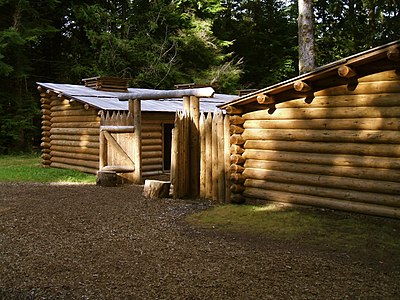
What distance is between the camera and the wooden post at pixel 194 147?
12.1 meters

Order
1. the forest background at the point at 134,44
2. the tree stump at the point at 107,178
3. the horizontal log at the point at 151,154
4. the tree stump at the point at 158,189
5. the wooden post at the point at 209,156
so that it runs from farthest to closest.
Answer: the forest background at the point at 134,44 → the horizontal log at the point at 151,154 → the tree stump at the point at 107,178 → the tree stump at the point at 158,189 → the wooden post at the point at 209,156

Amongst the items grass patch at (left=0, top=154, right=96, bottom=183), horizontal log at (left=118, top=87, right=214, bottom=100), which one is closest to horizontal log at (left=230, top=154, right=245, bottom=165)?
horizontal log at (left=118, top=87, right=214, bottom=100)

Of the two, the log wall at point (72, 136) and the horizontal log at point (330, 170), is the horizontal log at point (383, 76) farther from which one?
the log wall at point (72, 136)

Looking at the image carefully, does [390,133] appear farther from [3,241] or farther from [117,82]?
[117,82]

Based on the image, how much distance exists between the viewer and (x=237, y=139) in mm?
11000

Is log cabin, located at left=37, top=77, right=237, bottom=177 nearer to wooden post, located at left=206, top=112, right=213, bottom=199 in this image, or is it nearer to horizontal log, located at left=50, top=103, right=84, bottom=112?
horizontal log, located at left=50, top=103, right=84, bottom=112

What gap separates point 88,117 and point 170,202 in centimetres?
780

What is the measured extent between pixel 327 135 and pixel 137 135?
740cm

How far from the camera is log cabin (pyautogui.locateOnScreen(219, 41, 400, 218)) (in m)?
8.38


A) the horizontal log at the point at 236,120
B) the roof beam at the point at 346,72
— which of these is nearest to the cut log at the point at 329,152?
the horizontal log at the point at 236,120

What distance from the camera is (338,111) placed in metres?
9.20

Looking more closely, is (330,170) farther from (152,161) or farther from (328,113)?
(152,161)

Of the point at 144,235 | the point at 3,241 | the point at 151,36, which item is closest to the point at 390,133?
the point at 144,235

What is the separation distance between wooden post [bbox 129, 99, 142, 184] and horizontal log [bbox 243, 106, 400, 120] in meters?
5.03
